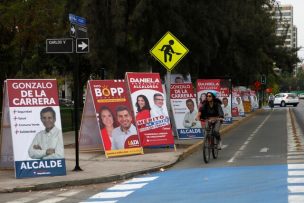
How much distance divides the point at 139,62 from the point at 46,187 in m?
12.0

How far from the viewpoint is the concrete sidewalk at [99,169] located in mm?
10945

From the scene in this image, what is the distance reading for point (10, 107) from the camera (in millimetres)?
11828

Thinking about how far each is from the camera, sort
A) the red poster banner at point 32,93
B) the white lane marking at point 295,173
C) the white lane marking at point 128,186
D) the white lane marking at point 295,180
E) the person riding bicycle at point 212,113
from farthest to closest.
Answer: the person riding bicycle at point 212,113
the red poster banner at point 32,93
the white lane marking at point 295,173
the white lane marking at point 128,186
the white lane marking at point 295,180

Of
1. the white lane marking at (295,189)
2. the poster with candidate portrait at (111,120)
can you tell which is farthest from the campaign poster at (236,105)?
the white lane marking at (295,189)

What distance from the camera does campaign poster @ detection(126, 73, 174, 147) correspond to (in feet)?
54.1

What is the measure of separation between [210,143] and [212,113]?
785 mm

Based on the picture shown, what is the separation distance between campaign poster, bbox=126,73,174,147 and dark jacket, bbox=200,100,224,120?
217cm

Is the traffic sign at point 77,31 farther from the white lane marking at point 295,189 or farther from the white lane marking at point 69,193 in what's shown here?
the white lane marking at point 295,189

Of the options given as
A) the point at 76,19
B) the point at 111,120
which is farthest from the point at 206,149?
the point at 76,19

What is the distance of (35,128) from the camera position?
39.1 ft

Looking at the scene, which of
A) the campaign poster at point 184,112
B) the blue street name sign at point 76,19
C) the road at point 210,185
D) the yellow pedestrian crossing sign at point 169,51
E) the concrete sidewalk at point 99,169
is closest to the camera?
the road at point 210,185

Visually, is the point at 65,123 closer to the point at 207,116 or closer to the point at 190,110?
the point at 190,110

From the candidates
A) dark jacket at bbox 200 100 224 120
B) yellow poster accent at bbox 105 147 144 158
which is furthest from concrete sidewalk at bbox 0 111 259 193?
dark jacket at bbox 200 100 224 120

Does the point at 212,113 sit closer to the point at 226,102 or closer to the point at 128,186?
the point at 128,186
